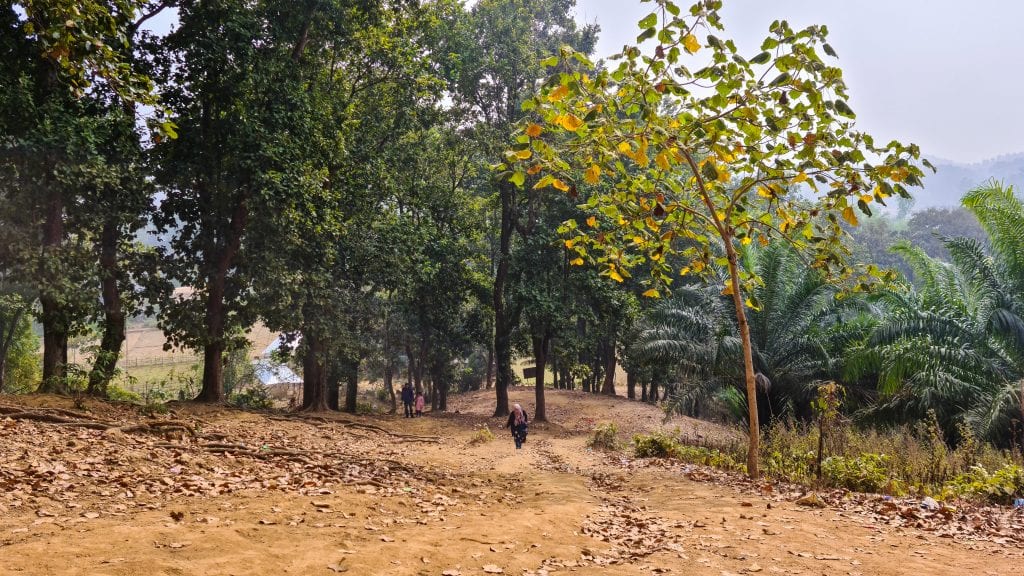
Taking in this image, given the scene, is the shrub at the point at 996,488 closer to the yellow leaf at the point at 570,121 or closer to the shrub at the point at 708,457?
the shrub at the point at 708,457

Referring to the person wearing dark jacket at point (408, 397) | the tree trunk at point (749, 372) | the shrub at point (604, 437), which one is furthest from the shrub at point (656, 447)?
the person wearing dark jacket at point (408, 397)

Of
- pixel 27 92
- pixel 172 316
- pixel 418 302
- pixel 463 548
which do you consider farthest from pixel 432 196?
pixel 463 548

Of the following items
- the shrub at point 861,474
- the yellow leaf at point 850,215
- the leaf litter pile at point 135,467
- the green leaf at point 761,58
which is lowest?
the shrub at point 861,474

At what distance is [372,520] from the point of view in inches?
253

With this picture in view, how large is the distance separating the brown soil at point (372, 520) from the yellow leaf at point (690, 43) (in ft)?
17.0

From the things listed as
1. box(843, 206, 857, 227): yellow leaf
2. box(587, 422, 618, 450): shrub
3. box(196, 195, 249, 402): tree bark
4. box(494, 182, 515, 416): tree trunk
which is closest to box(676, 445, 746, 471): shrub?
box(587, 422, 618, 450): shrub

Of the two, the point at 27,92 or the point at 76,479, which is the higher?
the point at 27,92

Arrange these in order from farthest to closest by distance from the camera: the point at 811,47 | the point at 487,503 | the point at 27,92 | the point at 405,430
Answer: the point at 405,430
the point at 27,92
the point at 487,503
the point at 811,47

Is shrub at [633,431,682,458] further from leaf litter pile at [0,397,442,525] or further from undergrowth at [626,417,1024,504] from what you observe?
leaf litter pile at [0,397,442,525]

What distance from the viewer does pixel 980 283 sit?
16.0 metres

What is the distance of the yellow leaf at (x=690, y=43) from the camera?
636 cm

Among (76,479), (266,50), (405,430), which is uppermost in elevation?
(266,50)

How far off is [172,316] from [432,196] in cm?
1094

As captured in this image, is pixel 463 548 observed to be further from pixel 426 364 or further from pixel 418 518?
pixel 426 364
